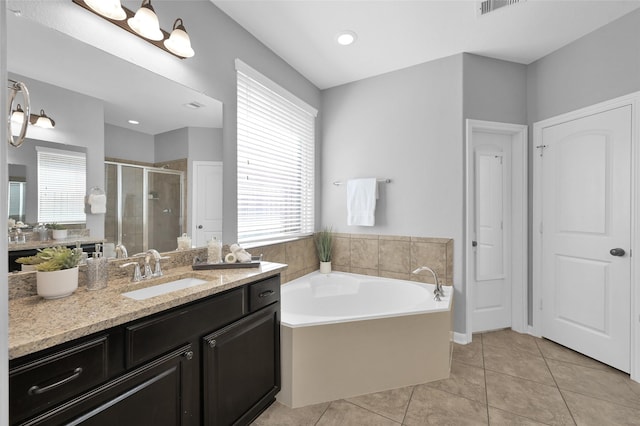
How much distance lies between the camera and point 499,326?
287 centimetres

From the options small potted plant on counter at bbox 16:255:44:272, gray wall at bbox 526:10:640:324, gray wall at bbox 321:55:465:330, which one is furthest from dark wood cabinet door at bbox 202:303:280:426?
gray wall at bbox 526:10:640:324

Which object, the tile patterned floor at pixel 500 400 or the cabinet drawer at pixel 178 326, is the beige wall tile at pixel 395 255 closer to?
the tile patterned floor at pixel 500 400

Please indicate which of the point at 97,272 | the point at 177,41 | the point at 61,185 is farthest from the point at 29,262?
the point at 177,41

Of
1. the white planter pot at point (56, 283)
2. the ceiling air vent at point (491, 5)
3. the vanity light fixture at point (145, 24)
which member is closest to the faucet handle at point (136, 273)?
the white planter pot at point (56, 283)

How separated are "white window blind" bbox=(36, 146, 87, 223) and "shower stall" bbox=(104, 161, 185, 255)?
4.4 inches

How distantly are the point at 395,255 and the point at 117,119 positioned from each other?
2487 millimetres

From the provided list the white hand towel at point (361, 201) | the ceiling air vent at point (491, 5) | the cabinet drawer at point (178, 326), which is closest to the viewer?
the cabinet drawer at point (178, 326)

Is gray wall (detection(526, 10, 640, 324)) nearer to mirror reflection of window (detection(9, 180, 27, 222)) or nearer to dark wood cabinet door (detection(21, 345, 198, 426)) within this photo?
dark wood cabinet door (detection(21, 345, 198, 426))

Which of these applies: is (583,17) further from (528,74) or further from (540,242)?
(540,242)

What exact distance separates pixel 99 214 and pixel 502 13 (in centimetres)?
290

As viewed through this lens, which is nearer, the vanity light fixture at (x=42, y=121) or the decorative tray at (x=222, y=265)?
the vanity light fixture at (x=42, y=121)

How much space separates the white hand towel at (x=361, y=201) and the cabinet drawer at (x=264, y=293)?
1438 millimetres

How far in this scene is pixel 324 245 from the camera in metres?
3.15

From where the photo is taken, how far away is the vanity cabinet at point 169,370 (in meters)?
0.83
